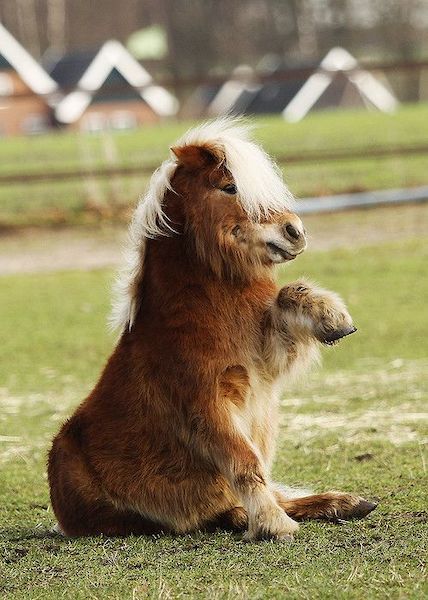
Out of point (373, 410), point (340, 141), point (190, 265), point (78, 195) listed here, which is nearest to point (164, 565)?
point (190, 265)

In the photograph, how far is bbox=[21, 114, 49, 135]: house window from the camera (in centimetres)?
4584

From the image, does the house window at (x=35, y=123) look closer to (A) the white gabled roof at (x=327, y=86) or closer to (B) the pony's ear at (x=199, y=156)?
(A) the white gabled roof at (x=327, y=86)

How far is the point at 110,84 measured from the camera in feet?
148

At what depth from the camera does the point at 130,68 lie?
44969 mm

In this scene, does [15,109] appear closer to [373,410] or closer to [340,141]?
[340,141]

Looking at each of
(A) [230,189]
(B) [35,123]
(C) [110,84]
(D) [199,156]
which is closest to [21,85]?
(B) [35,123]

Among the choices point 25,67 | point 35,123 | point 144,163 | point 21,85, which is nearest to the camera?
point 144,163

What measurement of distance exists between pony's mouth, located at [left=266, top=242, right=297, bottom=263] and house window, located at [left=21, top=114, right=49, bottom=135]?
43.0 meters

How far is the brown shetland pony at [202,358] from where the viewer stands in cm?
366

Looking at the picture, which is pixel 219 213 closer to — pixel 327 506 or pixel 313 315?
pixel 313 315

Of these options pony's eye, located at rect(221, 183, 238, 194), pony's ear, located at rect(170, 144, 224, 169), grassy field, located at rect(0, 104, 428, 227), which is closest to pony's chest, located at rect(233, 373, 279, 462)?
pony's eye, located at rect(221, 183, 238, 194)

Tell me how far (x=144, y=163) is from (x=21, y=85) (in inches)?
1014

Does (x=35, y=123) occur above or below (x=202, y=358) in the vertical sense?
above

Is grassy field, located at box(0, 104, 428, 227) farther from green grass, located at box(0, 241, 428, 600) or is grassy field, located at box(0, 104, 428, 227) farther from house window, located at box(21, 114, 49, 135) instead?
house window, located at box(21, 114, 49, 135)
